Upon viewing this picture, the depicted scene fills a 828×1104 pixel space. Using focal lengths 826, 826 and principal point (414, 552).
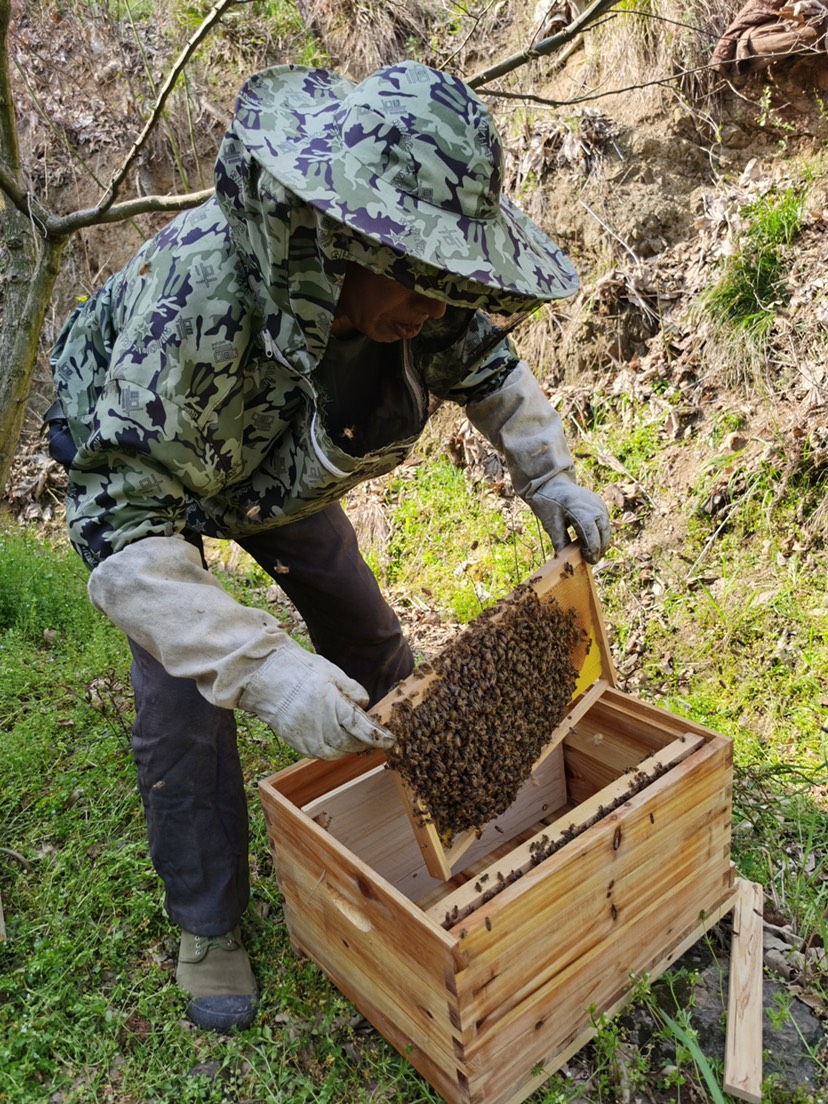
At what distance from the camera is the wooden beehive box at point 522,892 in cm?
195

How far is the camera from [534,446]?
297cm

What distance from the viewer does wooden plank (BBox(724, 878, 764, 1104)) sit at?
2.16m

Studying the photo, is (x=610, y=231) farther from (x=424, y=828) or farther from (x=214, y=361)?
(x=424, y=828)

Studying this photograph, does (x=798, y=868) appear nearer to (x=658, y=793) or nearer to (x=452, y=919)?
(x=658, y=793)

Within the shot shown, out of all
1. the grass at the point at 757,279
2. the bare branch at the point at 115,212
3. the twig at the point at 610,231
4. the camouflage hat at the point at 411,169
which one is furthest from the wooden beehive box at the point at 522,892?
the twig at the point at 610,231

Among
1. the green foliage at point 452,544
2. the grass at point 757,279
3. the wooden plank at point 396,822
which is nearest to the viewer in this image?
the wooden plank at point 396,822

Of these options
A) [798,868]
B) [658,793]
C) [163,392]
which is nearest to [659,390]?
[798,868]

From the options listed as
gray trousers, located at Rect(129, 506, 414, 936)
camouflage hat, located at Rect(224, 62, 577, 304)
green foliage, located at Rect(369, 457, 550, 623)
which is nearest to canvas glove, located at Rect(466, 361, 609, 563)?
gray trousers, located at Rect(129, 506, 414, 936)

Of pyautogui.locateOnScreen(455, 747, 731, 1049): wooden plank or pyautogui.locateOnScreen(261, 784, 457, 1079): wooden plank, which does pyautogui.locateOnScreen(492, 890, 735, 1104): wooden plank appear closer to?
pyautogui.locateOnScreen(455, 747, 731, 1049): wooden plank

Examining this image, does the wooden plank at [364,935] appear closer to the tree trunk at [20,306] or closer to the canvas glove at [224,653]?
the canvas glove at [224,653]

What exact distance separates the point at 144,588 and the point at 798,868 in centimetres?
238

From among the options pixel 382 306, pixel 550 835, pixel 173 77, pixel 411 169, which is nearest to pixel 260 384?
pixel 382 306

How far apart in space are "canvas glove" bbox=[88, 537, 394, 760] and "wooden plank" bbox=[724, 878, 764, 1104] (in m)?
1.29

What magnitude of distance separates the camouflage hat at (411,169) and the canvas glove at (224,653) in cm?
95
